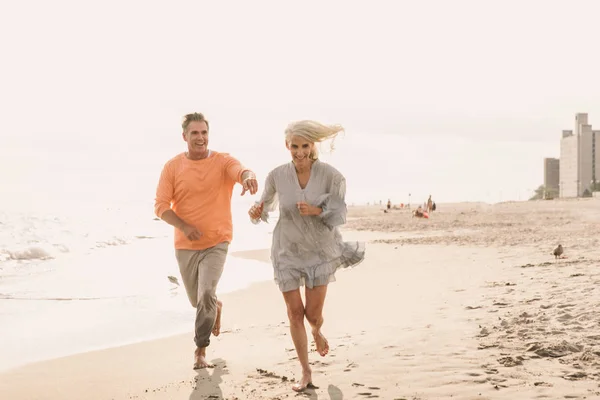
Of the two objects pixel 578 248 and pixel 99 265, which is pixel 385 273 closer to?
pixel 578 248

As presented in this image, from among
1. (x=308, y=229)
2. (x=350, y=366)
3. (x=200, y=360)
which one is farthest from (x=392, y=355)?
(x=200, y=360)

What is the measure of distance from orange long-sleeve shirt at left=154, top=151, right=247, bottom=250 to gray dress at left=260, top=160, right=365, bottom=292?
1069 millimetres

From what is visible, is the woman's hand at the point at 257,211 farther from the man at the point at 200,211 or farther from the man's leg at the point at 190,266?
the man's leg at the point at 190,266

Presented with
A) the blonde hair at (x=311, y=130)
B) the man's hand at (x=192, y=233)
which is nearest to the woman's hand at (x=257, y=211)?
the blonde hair at (x=311, y=130)

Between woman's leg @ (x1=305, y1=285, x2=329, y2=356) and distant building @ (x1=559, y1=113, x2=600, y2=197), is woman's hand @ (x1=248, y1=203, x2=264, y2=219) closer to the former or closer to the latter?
woman's leg @ (x1=305, y1=285, x2=329, y2=356)

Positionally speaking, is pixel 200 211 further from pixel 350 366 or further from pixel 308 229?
pixel 350 366

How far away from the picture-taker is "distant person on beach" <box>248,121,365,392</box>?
452 cm

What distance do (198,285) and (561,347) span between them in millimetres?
3148

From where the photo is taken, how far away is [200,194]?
557 cm

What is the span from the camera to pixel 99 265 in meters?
15.2

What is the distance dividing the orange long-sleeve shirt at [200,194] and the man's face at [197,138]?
0.09 metres

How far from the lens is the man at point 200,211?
5.50 m

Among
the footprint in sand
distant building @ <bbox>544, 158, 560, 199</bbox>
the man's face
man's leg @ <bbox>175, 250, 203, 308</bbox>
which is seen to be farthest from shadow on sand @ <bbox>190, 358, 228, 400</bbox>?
distant building @ <bbox>544, 158, 560, 199</bbox>

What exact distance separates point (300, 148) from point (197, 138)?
1396mm
